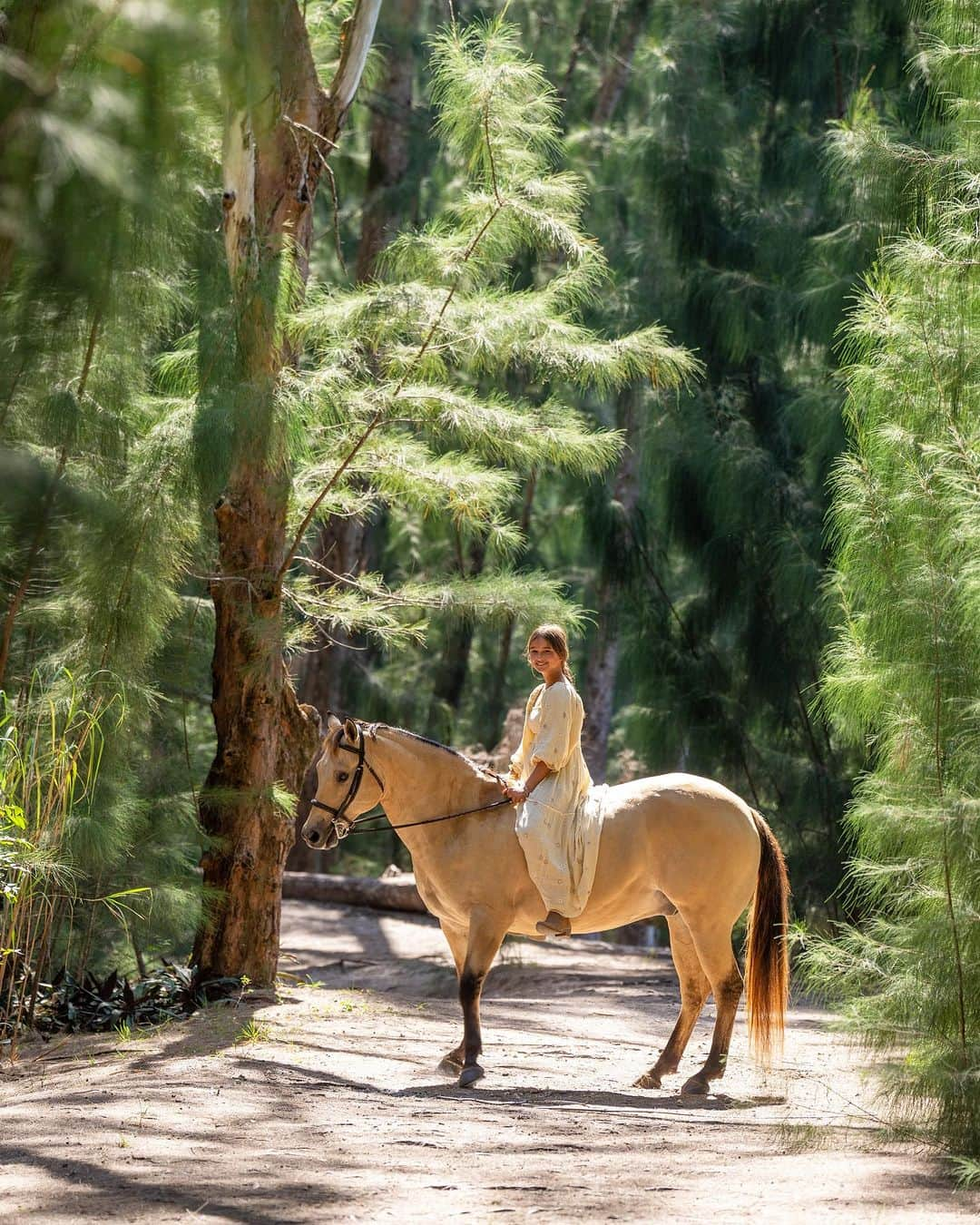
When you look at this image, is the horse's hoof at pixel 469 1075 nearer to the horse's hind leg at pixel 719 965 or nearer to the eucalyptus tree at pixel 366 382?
the horse's hind leg at pixel 719 965

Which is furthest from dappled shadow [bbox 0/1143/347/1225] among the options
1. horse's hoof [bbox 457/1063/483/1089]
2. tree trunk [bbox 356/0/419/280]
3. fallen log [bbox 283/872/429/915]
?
tree trunk [bbox 356/0/419/280]

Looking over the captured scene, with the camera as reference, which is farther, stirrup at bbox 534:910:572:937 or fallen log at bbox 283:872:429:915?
fallen log at bbox 283:872:429:915

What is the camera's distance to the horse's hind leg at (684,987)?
5.57 meters

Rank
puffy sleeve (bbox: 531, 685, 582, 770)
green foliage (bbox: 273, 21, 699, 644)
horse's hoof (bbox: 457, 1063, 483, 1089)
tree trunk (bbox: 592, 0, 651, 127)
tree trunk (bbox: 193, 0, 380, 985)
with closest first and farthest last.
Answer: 1. horse's hoof (bbox: 457, 1063, 483, 1089)
2. puffy sleeve (bbox: 531, 685, 582, 770)
3. green foliage (bbox: 273, 21, 699, 644)
4. tree trunk (bbox: 193, 0, 380, 985)
5. tree trunk (bbox: 592, 0, 651, 127)

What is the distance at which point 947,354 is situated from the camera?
4441 mm

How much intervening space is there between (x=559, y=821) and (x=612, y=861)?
0.27m

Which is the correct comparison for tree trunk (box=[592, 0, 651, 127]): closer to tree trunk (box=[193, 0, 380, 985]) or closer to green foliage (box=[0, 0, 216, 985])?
green foliage (box=[0, 0, 216, 985])

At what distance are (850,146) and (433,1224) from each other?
6.32 meters

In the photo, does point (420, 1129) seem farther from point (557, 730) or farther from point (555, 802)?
point (557, 730)

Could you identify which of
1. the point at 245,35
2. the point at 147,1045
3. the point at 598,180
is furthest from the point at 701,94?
the point at 245,35

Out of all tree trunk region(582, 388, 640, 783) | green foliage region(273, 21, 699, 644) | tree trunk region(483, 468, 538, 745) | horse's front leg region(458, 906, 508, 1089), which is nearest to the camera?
horse's front leg region(458, 906, 508, 1089)

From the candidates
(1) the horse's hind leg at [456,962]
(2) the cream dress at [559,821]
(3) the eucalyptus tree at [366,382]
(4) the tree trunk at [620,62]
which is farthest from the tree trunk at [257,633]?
(4) the tree trunk at [620,62]

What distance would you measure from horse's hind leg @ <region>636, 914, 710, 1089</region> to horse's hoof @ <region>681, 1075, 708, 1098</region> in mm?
253

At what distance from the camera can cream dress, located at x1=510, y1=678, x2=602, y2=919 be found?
5.43 meters
